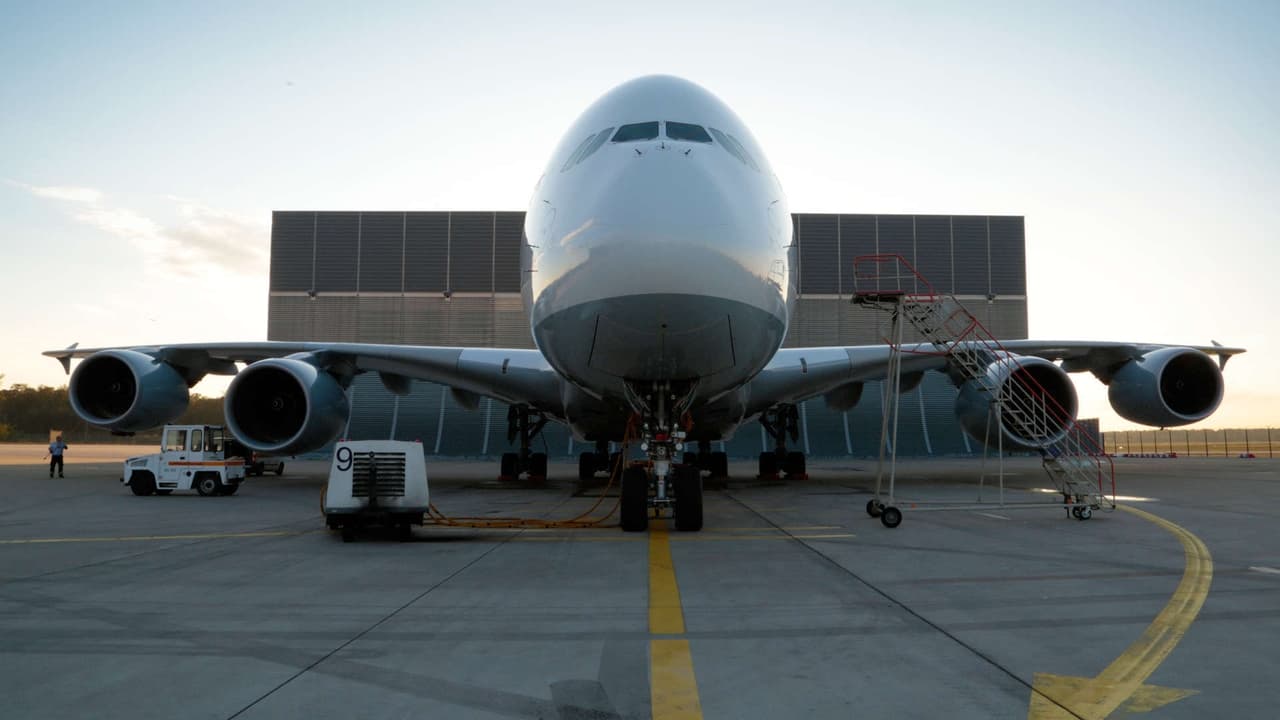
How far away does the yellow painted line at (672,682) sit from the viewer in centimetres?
269

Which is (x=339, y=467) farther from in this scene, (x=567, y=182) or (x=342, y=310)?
(x=342, y=310)

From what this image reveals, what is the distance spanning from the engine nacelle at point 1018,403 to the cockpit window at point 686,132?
5022 mm

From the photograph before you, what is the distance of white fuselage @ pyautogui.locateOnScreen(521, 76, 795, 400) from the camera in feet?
20.5

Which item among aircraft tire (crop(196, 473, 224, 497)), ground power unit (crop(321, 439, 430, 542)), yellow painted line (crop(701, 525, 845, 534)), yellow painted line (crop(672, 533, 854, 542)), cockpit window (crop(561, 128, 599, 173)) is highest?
cockpit window (crop(561, 128, 599, 173))

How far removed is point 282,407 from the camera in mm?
13562

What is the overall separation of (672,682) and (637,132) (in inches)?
210

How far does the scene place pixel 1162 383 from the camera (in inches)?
583

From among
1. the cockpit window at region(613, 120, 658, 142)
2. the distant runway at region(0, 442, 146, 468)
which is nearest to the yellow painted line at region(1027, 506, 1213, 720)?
the cockpit window at region(613, 120, 658, 142)

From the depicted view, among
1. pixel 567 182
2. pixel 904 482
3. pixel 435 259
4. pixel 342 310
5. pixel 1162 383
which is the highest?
pixel 435 259

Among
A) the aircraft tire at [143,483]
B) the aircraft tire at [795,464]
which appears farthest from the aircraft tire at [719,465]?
the aircraft tire at [143,483]

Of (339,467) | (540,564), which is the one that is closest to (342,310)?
(339,467)

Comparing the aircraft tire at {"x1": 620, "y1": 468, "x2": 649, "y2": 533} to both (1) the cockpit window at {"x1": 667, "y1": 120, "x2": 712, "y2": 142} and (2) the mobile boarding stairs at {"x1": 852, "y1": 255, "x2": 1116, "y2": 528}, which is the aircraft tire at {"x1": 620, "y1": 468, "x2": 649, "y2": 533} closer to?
(2) the mobile boarding stairs at {"x1": 852, "y1": 255, "x2": 1116, "y2": 528}

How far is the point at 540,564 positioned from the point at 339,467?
2607mm

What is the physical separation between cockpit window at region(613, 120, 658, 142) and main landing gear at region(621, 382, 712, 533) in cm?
232
